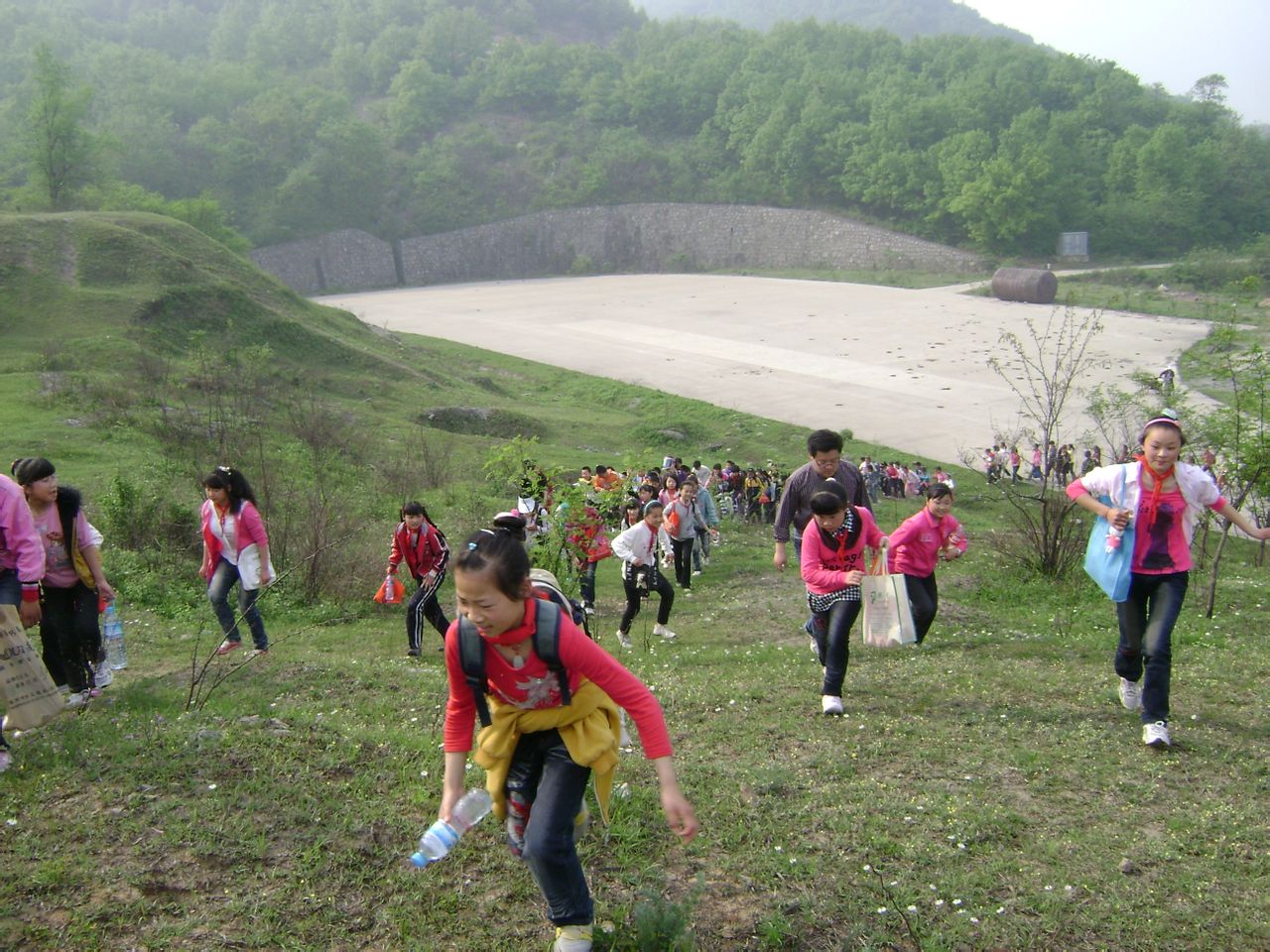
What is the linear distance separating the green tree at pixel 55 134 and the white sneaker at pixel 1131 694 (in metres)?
44.1

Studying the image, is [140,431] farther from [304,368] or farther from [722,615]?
[722,615]

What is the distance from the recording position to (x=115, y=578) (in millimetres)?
10078

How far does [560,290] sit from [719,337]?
823 inches

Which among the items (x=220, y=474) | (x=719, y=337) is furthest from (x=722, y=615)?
(x=719, y=337)

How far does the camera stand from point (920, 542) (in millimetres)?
6863

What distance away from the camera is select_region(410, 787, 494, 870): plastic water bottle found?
125 inches

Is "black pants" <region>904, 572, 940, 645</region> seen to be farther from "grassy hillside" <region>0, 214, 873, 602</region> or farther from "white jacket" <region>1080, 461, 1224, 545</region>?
"grassy hillside" <region>0, 214, 873, 602</region>

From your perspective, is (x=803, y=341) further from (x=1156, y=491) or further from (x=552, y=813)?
(x=552, y=813)

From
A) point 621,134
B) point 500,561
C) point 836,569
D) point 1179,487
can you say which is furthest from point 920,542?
point 621,134

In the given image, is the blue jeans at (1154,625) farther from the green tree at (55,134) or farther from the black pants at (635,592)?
the green tree at (55,134)

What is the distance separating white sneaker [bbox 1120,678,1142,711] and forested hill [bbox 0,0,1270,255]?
44.1 meters

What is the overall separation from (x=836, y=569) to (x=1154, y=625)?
170 cm

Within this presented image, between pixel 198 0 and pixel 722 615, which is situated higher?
pixel 198 0

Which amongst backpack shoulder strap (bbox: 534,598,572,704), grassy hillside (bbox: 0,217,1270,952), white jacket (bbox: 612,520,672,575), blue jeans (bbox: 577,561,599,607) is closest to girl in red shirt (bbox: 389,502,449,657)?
grassy hillside (bbox: 0,217,1270,952)
